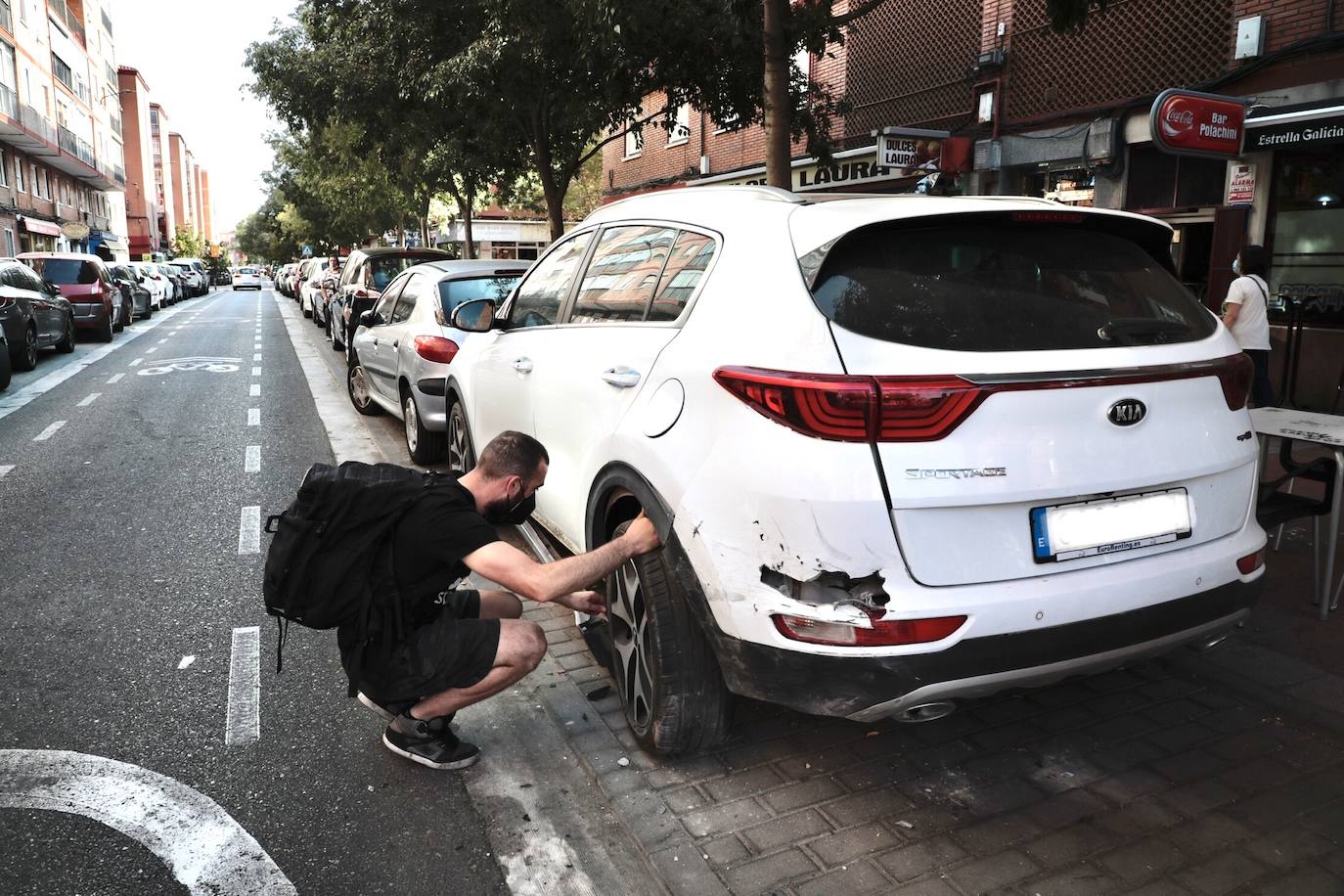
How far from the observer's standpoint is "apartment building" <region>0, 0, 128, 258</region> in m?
40.8

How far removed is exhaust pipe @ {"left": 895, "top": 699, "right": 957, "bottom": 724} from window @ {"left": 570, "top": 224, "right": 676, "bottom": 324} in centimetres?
158

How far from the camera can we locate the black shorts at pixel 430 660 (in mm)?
3061

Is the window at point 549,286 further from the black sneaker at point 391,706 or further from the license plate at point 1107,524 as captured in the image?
the license plate at point 1107,524

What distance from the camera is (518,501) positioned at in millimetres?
3127

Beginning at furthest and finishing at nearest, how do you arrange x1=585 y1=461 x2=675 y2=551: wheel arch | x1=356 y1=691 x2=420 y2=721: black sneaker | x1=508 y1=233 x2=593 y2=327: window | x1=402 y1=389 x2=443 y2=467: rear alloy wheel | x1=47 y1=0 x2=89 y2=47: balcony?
x1=47 y1=0 x2=89 y2=47: balcony → x1=402 y1=389 x2=443 y2=467: rear alloy wheel → x1=508 y1=233 x2=593 y2=327: window → x1=356 y1=691 x2=420 y2=721: black sneaker → x1=585 y1=461 x2=675 y2=551: wheel arch

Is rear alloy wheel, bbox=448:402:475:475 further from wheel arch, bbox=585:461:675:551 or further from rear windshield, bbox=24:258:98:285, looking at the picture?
rear windshield, bbox=24:258:98:285

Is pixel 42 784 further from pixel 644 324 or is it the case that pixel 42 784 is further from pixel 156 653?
pixel 644 324

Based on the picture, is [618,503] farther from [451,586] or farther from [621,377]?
[451,586]

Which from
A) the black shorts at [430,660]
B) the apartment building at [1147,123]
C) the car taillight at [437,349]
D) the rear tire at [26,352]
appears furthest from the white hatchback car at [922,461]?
the rear tire at [26,352]

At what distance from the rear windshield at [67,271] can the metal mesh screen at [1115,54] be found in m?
17.3

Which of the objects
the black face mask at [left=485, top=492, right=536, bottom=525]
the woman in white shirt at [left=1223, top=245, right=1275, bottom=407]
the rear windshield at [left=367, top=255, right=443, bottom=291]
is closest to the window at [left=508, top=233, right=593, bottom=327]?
the black face mask at [left=485, top=492, right=536, bottom=525]

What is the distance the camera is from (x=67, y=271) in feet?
64.2

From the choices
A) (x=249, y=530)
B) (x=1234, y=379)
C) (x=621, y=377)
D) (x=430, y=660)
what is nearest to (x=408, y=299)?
(x=249, y=530)

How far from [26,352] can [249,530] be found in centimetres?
1073
